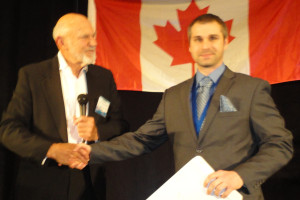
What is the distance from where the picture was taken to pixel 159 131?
2.06 m

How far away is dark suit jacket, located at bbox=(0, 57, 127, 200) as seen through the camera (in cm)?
216

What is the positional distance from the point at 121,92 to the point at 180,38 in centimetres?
74

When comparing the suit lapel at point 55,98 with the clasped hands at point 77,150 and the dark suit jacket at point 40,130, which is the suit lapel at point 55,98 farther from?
the clasped hands at point 77,150

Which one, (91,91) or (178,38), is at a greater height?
(178,38)

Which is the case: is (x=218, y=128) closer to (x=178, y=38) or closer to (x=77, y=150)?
(x=77, y=150)

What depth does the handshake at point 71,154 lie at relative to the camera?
201 centimetres

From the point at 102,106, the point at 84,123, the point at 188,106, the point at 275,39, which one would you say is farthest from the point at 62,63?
the point at 275,39

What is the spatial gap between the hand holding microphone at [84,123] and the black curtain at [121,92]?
1.31 metres

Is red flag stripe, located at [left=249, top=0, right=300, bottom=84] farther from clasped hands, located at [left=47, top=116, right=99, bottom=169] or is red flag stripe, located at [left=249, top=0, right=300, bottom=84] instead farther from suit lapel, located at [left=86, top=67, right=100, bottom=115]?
clasped hands, located at [left=47, top=116, right=99, bottom=169]

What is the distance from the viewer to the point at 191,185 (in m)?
1.54

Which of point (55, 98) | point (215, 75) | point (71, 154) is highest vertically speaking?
point (215, 75)

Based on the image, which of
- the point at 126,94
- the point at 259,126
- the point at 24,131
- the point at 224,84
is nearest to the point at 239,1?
the point at 126,94

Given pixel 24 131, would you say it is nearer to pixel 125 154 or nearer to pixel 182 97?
pixel 125 154

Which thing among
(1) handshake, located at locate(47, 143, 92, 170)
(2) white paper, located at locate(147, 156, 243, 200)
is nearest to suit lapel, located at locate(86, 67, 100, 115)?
(1) handshake, located at locate(47, 143, 92, 170)
